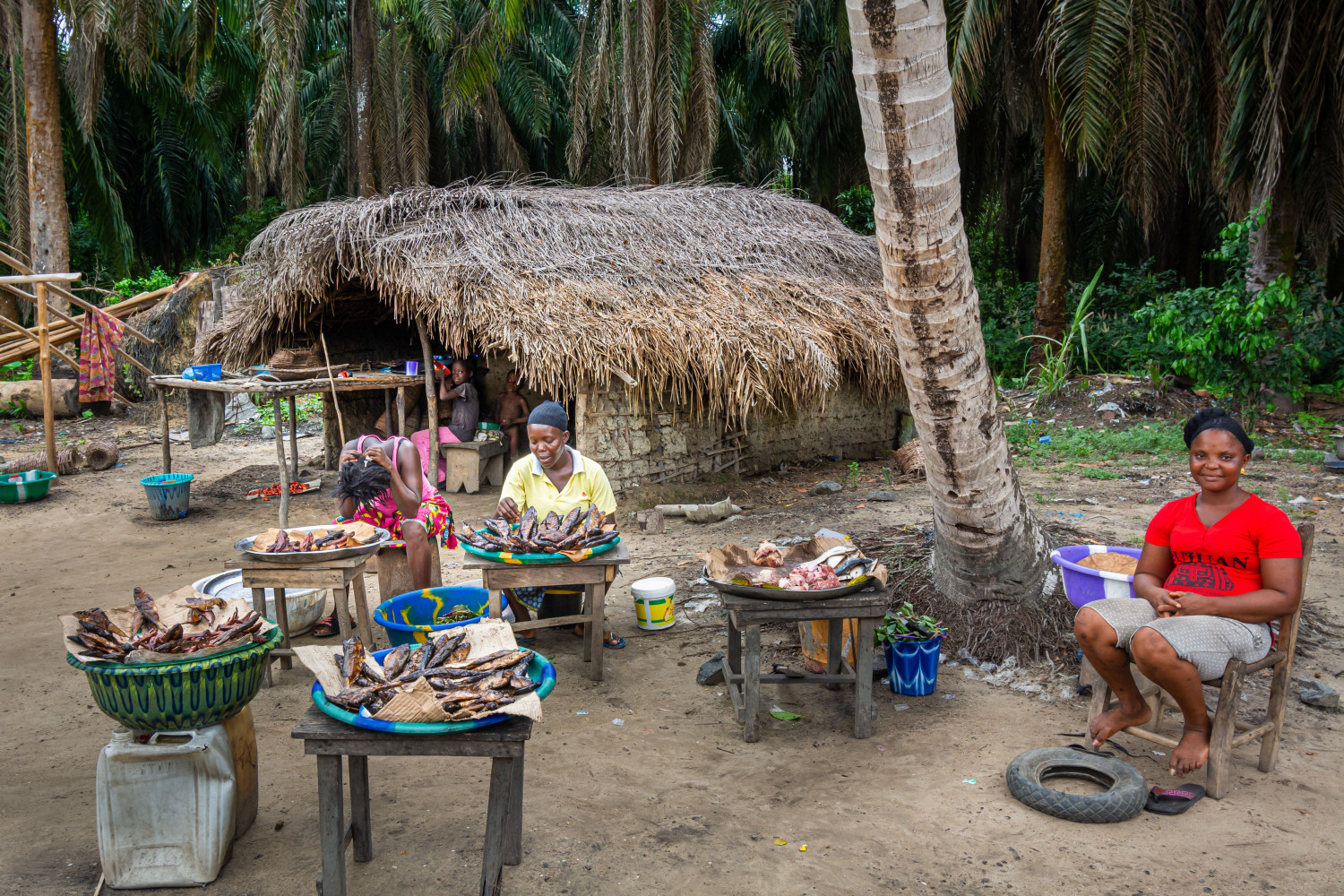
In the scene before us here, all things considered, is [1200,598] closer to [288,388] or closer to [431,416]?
[288,388]

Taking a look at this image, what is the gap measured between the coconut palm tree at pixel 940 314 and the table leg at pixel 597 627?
70.4 inches

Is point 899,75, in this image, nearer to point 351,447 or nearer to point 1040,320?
point 351,447

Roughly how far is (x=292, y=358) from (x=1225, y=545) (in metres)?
8.60

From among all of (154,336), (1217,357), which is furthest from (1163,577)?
(154,336)

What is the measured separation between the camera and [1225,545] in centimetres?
325

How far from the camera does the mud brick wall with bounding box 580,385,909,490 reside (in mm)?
8500

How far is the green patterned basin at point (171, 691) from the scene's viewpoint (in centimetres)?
269

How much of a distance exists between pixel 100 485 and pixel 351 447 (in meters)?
6.66

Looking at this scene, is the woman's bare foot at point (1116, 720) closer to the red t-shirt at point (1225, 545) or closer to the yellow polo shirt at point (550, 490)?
the red t-shirt at point (1225, 545)

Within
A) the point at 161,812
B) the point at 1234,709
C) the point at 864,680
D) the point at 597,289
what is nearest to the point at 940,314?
the point at 864,680

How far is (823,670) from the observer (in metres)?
4.44

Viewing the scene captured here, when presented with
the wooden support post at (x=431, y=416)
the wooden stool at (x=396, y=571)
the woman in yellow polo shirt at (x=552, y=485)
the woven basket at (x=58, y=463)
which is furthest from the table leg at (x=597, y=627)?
the woven basket at (x=58, y=463)

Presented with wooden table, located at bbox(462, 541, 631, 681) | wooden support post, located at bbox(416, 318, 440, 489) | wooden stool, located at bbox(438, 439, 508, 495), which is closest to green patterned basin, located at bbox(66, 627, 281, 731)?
wooden table, located at bbox(462, 541, 631, 681)

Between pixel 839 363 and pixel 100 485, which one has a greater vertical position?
pixel 839 363
